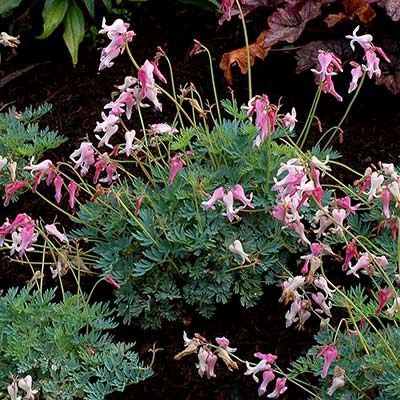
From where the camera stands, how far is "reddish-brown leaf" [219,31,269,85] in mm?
4148

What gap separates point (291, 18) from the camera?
4.12 meters

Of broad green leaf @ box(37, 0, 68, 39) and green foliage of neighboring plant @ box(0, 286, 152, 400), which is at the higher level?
broad green leaf @ box(37, 0, 68, 39)

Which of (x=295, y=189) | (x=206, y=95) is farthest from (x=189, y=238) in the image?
(x=206, y=95)

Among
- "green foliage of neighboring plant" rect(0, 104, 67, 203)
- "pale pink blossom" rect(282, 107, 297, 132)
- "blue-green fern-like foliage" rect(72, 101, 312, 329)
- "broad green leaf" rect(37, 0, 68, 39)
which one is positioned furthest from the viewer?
"broad green leaf" rect(37, 0, 68, 39)

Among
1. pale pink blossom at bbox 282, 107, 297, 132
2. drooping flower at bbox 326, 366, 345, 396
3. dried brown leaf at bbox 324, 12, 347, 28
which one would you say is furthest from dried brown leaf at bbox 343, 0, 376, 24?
drooping flower at bbox 326, 366, 345, 396

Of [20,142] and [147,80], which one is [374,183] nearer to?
[147,80]

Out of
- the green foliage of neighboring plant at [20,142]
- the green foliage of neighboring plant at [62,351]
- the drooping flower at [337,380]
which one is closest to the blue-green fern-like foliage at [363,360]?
the drooping flower at [337,380]

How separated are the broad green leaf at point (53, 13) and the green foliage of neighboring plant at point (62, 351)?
166 cm

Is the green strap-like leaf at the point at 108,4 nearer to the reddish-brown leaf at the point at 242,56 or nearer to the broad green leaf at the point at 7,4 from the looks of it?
the broad green leaf at the point at 7,4

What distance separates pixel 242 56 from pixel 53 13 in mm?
914

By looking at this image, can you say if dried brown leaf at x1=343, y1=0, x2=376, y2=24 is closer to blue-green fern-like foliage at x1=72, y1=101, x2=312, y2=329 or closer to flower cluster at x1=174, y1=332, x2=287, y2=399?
blue-green fern-like foliage at x1=72, y1=101, x2=312, y2=329

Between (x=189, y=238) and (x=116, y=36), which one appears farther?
(x=189, y=238)

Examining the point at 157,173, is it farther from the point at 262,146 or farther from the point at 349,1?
the point at 349,1

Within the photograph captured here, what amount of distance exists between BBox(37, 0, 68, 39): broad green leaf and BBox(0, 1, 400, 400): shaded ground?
263 millimetres
